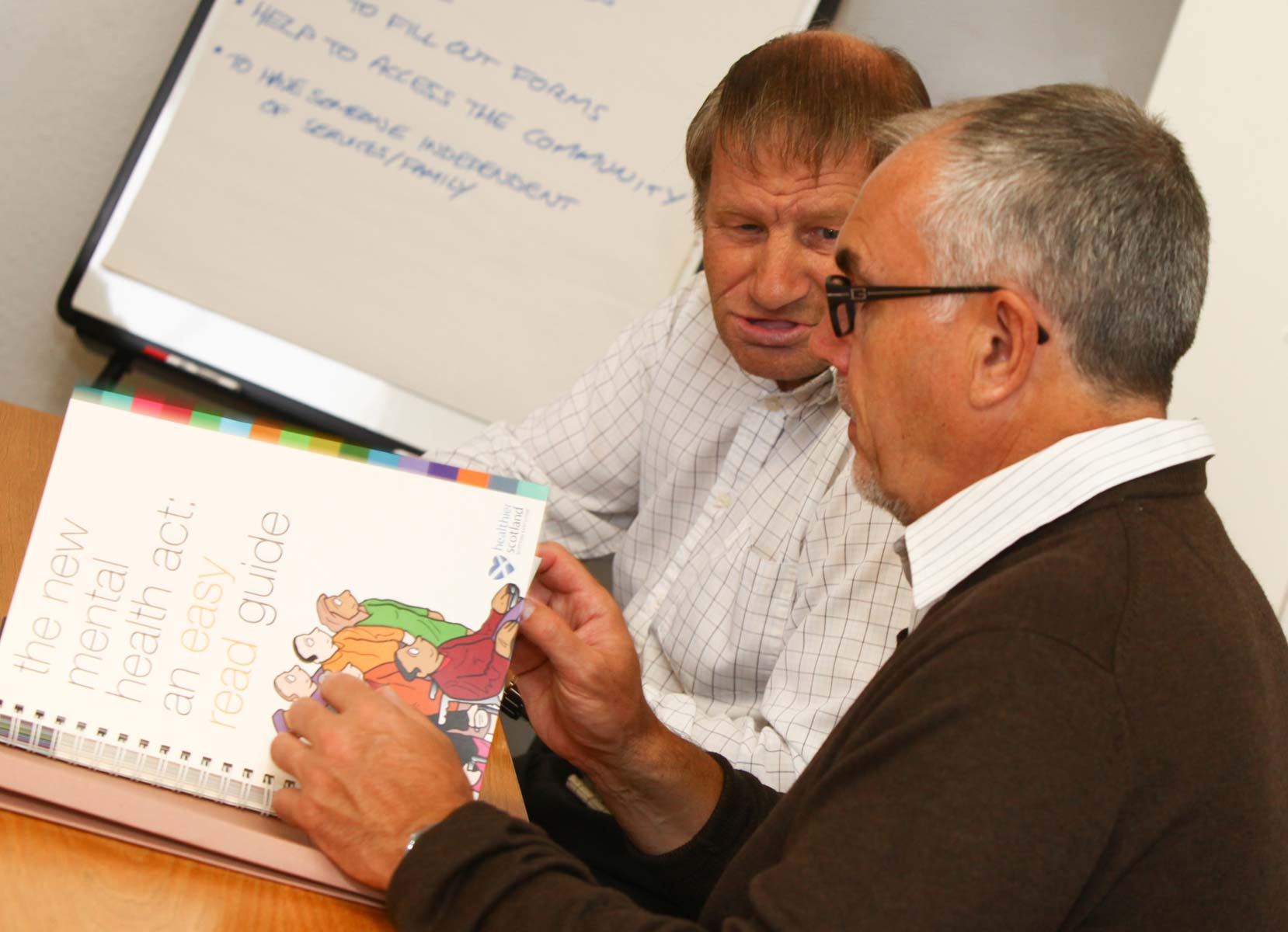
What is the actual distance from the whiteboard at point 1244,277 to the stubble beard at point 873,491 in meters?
0.68

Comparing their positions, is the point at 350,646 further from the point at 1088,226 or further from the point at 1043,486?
the point at 1088,226

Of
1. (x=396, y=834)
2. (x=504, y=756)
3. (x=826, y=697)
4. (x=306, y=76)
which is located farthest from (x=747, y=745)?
(x=306, y=76)

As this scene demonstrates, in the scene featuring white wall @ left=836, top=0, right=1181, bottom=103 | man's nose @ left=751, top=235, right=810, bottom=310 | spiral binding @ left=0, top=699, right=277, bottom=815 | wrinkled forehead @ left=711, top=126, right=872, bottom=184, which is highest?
white wall @ left=836, top=0, right=1181, bottom=103

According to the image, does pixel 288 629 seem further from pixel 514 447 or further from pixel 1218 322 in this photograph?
pixel 1218 322

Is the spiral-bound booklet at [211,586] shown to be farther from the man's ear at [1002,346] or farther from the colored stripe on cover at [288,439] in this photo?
the man's ear at [1002,346]

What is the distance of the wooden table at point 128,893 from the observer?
2.14 feet

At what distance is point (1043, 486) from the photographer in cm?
77

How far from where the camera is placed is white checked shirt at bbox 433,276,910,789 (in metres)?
1.19

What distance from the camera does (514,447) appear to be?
1.71 m

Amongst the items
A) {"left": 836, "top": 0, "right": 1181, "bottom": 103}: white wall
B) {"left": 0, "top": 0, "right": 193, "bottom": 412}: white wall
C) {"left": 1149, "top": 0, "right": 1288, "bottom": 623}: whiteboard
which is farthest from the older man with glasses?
{"left": 0, "top": 0, "right": 193, "bottom": 412}: white wall

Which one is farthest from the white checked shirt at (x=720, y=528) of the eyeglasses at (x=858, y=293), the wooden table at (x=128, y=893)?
the wooden table at (x=128, y=893)

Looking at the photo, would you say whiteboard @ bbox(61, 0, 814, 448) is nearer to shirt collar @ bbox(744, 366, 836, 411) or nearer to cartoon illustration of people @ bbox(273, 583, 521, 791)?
shirt collar @ bbox(744, 366, 836, 411)

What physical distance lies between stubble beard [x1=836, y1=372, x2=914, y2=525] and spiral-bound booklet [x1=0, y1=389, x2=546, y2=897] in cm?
30

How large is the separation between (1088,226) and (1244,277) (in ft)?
2.53
